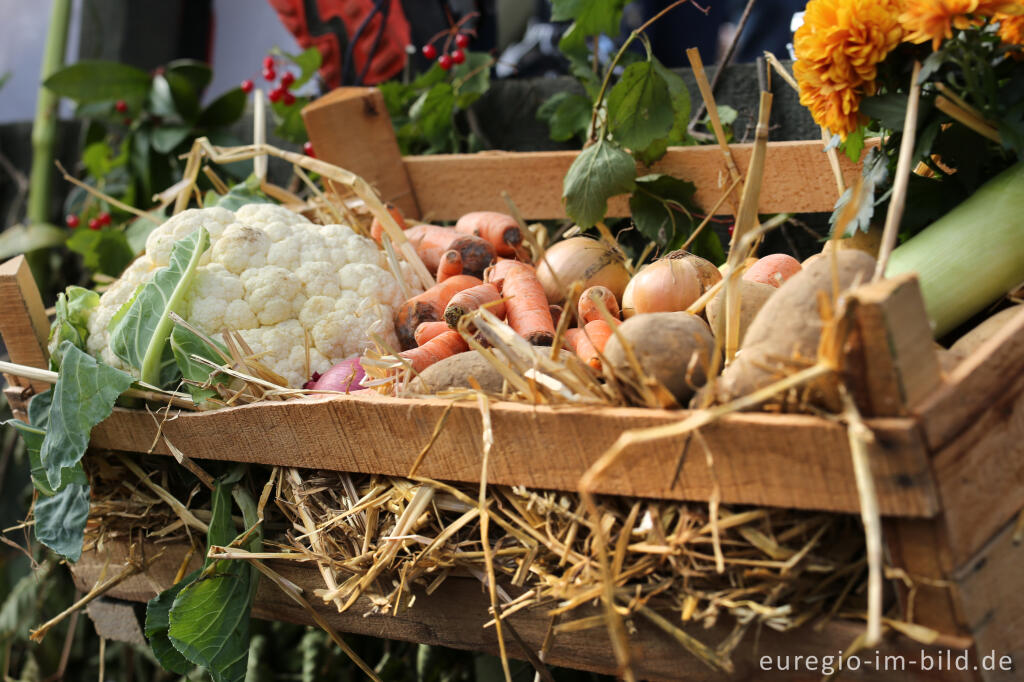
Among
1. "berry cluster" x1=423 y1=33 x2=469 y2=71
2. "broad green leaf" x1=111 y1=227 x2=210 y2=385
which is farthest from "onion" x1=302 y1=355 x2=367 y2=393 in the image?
"berry cluster" x1=423 y1=33 x2=469 y2=71

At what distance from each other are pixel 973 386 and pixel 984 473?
7 cm

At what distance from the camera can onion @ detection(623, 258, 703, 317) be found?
3.28 ft

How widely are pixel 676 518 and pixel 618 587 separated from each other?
0.08m

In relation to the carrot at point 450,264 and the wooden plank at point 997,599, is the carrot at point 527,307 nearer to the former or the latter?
the carrot at point 450,264

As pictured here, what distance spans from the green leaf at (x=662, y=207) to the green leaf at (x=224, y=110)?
1.27 metres

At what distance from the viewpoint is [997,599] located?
0.67m

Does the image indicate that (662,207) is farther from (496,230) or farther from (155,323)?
(155,323)

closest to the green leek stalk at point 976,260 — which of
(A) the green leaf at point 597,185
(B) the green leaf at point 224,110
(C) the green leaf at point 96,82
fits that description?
(A) the green leaf at point 597,185

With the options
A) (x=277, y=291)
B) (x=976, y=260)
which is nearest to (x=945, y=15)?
(x=976, y=260)

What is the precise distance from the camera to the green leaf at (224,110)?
2137mm

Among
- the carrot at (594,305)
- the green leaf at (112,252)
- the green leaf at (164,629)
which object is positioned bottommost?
the green leaf at (164,629)

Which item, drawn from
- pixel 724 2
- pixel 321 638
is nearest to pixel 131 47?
pixel 724 2

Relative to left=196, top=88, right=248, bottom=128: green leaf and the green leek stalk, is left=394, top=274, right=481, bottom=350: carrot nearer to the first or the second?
the green leek stalk

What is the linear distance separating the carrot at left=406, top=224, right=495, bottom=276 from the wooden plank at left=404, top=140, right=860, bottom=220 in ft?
0.38
